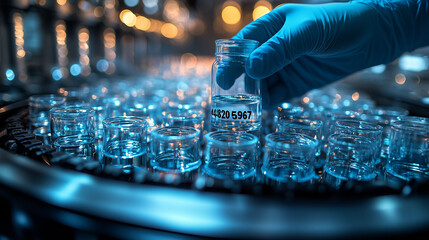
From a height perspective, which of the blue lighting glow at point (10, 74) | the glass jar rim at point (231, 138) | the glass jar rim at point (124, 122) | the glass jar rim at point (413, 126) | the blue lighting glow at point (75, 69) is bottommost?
the glass jar rim at point (231, 138)

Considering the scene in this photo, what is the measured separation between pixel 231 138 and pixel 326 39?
527 millimetres

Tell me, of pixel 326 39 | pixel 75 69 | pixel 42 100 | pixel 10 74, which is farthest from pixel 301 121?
pixel 75 69

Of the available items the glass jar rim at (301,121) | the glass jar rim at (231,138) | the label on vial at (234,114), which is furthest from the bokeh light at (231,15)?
the glass jar rim at (231,138)

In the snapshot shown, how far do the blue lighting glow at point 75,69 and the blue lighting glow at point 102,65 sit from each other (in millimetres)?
324

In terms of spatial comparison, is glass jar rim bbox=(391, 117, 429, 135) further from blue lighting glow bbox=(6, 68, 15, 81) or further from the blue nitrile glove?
blue lighting glow bbox=(6, 68, 15, 81)

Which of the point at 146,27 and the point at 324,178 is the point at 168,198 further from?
the point at 146,27

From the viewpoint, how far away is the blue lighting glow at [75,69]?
7.64 ft

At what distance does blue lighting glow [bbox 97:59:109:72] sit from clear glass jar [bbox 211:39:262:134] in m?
2.27

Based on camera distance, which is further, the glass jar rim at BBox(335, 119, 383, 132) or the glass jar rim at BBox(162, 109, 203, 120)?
the glass jar rim at BBox(162, 109, 203, 120)

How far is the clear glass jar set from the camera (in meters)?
0.76

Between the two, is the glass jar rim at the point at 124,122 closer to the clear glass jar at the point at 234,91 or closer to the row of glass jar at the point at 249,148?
the row of glass jar at the point at 249,148

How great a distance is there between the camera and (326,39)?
0.92 metres

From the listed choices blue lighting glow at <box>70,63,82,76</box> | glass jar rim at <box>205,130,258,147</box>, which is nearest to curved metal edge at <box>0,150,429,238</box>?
glass jar rim at <box>205,130,258,147</box>

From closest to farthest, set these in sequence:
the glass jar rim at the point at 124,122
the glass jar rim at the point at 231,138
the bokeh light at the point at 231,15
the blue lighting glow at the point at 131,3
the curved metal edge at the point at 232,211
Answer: the curved metal edge at the point at 232,211 < the glass jar rim at the point at 231,138 < the glass jar rim at the point at 124,122 < the blue lighting glow at the point at 131,3 < the bokeh light at the point at 231,15
